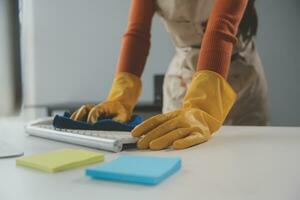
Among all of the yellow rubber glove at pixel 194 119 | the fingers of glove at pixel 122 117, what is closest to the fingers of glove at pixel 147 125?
the yellow rubber glove at pixel 194 119

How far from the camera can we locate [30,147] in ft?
2.18

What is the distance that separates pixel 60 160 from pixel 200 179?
185mm

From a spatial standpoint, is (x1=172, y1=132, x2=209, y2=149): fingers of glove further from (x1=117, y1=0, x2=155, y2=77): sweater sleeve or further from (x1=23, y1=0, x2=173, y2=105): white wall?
(x1=23, y1=0, x2=173, y2=105): white wall

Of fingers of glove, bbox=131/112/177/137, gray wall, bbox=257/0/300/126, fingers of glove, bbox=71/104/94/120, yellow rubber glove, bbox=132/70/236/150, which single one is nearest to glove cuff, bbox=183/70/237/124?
yellow rubber glove, bbox=132/70/236/150

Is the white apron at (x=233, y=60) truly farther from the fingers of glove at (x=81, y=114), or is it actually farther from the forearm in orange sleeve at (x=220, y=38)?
the fingers of glove at (x=81, y=114)

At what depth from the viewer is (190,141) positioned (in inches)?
25.9

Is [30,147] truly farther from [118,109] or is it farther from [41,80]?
[41,80]

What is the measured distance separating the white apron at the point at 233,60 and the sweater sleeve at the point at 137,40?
3.9 inches

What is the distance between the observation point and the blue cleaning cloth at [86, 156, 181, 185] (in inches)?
16.4

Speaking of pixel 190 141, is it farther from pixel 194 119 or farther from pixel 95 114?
pixel 95 114

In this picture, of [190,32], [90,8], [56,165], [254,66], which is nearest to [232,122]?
[254,66]

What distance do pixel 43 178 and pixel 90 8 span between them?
2232mm

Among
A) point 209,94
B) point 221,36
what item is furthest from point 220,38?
point 209,94

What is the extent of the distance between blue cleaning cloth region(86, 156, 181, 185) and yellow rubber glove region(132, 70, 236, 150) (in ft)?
0.53
